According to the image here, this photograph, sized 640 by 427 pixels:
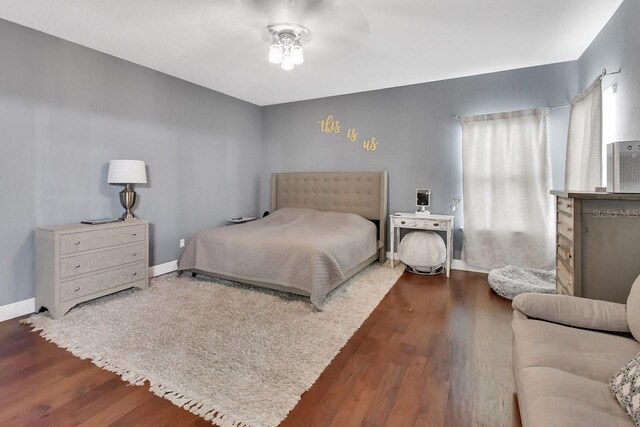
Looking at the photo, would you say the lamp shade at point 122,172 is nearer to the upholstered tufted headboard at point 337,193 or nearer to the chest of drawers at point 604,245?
the upholstered tufted headboard at point 337,193

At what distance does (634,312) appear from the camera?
1.38 m

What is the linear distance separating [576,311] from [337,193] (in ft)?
11.2

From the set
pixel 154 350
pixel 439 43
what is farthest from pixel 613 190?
pixel 154 350

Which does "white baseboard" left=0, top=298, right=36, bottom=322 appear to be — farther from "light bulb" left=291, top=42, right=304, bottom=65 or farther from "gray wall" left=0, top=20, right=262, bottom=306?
"light bulb" left=291, top=42, right=304, bottom=65

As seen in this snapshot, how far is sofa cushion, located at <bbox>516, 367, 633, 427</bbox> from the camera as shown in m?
0.93

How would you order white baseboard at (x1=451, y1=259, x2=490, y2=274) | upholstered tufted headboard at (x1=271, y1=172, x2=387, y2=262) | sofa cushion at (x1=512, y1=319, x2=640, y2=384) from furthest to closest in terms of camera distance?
1. upholstered tufted headboard at (x1=271, y1=172, x2=387, y2=262)
2. white baseboard at (x1=451, y1=259, x2=490, y2=274)
3. sofa cushion at (x1=512, y1=319, x2=640, y2=384)

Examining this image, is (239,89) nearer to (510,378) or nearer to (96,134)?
(96,134)

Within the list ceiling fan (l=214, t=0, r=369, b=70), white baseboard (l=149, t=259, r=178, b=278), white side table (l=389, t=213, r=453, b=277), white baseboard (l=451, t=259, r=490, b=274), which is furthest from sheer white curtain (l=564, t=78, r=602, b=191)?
white baseboard (l=149, t=259, r=178, b=278)

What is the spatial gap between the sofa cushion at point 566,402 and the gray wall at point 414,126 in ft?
10.3

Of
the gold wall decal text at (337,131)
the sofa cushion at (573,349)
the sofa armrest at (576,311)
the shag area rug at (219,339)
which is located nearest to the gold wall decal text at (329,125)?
the gold wall decal text at (337,131)

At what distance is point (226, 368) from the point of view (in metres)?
1.92

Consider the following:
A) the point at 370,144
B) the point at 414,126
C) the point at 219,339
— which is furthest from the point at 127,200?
the point at 414,126

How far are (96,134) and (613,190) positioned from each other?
13.9 feet

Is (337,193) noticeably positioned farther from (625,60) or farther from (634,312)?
(634,312)
